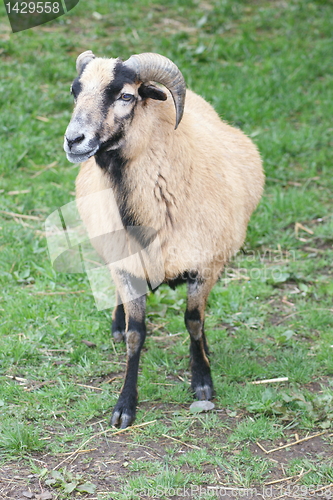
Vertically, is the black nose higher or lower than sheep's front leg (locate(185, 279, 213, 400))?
higher

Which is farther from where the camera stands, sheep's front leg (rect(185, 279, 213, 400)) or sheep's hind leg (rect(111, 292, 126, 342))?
sheep's hind leg (rect(111, 292, 126, 342))

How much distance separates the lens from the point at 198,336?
4.69 meters

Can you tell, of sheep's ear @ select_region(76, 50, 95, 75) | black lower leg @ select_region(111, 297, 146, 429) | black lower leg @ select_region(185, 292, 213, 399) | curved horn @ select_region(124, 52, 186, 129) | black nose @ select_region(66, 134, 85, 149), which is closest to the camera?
black nose @ select_region(66, 134, 85, 149)

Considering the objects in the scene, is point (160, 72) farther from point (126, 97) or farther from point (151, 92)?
point (126, 97)

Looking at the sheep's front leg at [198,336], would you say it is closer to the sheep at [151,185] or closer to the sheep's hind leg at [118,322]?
the sheep at [151,185]

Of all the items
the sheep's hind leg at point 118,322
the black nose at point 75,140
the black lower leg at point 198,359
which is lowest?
the sheep's hind leg at point 118,322

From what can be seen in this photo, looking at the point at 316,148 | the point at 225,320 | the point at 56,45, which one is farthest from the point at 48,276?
the point at 56,45

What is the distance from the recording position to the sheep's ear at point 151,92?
13.2 feet

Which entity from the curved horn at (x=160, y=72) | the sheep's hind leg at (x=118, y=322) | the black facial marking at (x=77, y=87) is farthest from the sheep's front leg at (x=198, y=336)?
the black facial marking at (x=77, y=87)

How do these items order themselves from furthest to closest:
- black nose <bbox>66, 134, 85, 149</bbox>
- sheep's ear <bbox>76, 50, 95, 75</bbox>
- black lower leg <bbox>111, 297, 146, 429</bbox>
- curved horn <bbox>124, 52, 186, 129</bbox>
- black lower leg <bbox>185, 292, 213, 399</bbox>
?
black lower leg <bbox>185, 292, 213, 399</bbox> < black lower leg <bbox>111, 297, 146, 429</bbox> < sheep's ear <bbox>76, 50, 95, 75</bbox> < curved horn <bbox>124, 52, 186, 129</bbox> < black nose <bbox>66, 134, 85, 149</bbox>

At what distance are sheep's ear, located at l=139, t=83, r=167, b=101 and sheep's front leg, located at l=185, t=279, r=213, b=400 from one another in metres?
1.31

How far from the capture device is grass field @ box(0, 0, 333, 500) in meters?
3.88

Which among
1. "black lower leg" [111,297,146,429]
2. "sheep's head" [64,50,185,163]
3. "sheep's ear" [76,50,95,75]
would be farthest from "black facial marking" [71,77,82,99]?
"black lower leg" [111,297,146,429]

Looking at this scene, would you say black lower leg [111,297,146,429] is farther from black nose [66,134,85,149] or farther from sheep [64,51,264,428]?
black nose [66,134,85,149]
